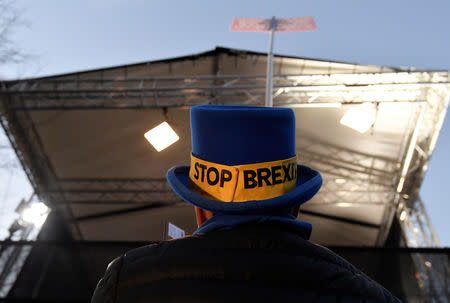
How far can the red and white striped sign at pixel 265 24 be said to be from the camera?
4.68 metres

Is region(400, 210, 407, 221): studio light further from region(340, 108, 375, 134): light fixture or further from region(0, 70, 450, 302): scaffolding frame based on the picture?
region(340, 108, 375, 134): light fixture

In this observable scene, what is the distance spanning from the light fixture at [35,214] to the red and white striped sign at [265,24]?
21.3 feet

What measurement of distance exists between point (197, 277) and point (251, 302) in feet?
0.32

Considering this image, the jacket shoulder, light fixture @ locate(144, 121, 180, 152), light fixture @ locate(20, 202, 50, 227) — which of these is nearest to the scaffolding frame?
light fixture @ locate(20, 202, 50, 227)

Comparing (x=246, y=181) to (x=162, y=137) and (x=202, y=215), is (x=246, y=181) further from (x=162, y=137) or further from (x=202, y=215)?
(x=162, y=137)

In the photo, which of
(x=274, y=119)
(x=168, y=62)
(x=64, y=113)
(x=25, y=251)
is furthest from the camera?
(x=64, y=113)

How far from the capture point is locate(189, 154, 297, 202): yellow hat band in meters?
0.72

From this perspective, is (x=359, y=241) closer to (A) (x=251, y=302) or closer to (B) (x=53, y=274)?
(B) (x=53, y=274)

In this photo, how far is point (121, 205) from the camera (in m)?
9.52

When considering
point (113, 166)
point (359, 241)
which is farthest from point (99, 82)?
point (359, 241)

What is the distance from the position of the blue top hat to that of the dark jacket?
0.38ft

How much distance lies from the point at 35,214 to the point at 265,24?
696 cm

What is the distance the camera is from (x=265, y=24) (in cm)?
484

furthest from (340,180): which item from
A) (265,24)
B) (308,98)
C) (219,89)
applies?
(265,24)
